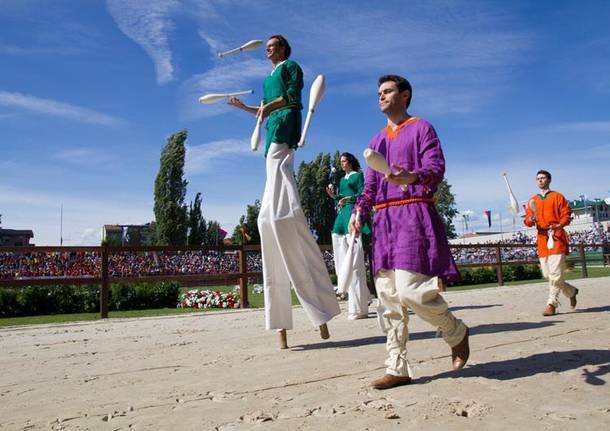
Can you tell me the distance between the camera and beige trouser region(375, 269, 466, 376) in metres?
3.12

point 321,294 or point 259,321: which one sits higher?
point 321,294

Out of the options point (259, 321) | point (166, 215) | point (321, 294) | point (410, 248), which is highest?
point (166, 215)

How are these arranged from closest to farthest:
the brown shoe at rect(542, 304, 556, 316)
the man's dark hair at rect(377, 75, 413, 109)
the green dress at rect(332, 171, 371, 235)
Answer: the man's dark hair at rect(377, 75, 413, 109) → the brown shoe at rect(542, 304, 556, 316) → the green dress at rect(332, 171, 371, 235)

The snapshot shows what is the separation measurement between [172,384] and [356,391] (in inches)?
46.9

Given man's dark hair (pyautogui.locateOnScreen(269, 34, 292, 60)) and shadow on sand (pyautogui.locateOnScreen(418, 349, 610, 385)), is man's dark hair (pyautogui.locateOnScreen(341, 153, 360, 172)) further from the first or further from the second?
shadow on sand (pyautogui.locateOnScreen(418, 349, 610, 385))

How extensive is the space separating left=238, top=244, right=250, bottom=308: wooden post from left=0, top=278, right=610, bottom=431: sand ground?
4919 mm

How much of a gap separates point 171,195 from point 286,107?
4580 centimetres

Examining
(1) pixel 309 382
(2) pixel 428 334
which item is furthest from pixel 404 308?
(2) pixel 428 334

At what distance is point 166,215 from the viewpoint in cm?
4844

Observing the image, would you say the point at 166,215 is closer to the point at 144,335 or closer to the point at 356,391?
the point at 144,335

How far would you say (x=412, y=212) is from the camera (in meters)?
3.26

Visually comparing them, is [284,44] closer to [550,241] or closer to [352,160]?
[352,160]

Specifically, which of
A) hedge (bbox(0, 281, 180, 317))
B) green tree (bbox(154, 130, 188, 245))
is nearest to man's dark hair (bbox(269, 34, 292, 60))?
hedge (bbox(0, 281, 180, 317))

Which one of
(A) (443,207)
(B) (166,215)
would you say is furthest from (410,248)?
(A) (443,207)
